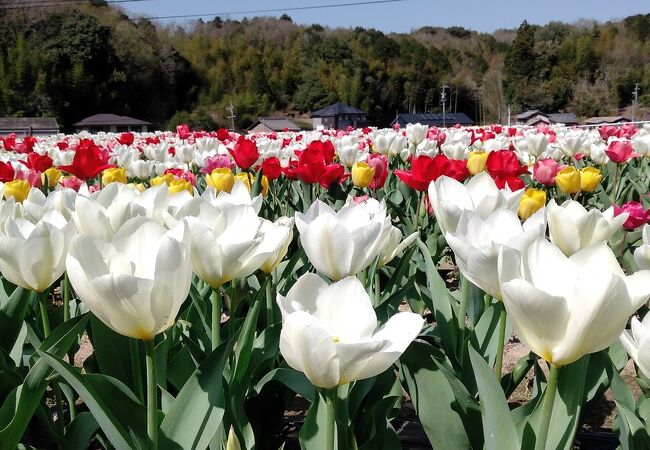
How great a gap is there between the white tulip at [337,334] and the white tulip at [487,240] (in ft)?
0.58

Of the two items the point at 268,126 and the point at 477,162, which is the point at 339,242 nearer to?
the point at 477,162

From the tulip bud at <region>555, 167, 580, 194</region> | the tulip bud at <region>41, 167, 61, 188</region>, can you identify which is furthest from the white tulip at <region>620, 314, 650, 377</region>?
the tulip bud at <region>41, 167, 61, 188</region>

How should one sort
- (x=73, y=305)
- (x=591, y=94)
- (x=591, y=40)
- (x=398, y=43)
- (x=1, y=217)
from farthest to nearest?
1. (x=398, y=43)
2. (x=591, y=40)
3. (x=591, y=94)
4. (x=73, y=305)
5. (x=1, y=217)

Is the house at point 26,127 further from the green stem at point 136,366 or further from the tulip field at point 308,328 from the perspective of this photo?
the green stem at point 136,366

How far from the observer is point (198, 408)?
3.04 ft

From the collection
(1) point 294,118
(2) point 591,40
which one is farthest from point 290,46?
(2) point 591,40

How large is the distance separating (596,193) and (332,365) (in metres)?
3.28

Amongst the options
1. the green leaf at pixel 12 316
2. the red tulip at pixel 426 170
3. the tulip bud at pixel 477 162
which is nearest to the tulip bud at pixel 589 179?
the tulip bud at pixel 477 162

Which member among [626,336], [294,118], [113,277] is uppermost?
[113,277]

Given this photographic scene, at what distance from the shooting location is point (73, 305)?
5.61 feet

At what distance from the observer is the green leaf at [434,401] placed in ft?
3.40

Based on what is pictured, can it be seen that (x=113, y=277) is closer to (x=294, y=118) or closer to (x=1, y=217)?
(x=1, y=217)

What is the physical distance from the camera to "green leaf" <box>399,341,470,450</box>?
40.8 inches

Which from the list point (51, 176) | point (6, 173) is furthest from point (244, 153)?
point (6, 173)
